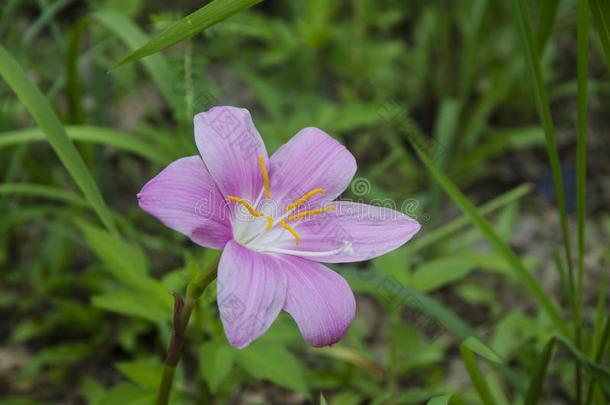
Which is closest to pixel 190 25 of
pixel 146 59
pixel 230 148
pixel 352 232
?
pixel 230 148

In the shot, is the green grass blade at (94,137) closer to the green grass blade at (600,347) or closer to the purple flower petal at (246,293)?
the purple flower petal at (246,293)

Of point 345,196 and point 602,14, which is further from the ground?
point 602,14

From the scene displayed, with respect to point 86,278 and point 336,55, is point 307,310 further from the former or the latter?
point 336,55

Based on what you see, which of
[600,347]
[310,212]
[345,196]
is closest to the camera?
[310,212]

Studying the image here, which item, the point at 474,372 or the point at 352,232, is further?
the point at 474,372

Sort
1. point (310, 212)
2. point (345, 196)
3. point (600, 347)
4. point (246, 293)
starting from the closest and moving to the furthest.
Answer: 1. point (246, 293)
2. point (310, 212)
3. point (600, 347)
4. point (345, 196)

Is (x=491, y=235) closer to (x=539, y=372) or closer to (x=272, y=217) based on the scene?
(x=539, y=372)

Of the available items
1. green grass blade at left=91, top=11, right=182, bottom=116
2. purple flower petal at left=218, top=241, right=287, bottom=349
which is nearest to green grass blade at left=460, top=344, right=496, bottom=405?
purple flower petal at left=218, top=241, right=287, bottom=349

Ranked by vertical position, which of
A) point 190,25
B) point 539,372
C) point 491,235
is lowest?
point 539,372
